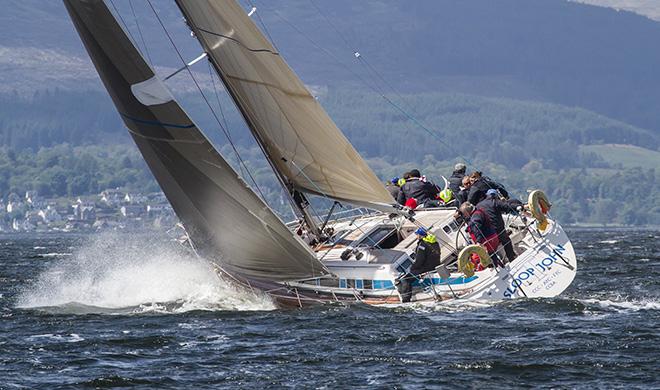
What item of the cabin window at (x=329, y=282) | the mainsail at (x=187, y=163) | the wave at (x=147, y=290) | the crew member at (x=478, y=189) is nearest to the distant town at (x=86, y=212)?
the wave at (x=147, y=290)

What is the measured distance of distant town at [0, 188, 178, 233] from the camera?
6004 inches

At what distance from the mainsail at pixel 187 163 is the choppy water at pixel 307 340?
1.10 meters

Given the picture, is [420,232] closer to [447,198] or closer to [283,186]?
[283,186]

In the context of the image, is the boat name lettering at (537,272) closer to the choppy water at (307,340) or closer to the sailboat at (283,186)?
the sailboat at (283,186)

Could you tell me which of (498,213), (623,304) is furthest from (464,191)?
(623,304)

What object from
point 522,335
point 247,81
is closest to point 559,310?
point 522,335

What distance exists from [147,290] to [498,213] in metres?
7.46

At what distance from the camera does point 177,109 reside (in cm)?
2608

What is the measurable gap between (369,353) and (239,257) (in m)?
6.11

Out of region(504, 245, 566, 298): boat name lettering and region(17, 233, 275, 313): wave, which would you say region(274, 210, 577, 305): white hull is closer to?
region(504, 245, 566, 298): boat name lettering

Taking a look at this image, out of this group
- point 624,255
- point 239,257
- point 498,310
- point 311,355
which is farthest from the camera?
point 624,255

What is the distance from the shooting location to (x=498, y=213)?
2720cm

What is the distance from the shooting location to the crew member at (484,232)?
26.8 m

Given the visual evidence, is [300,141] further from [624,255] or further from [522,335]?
[624,255]
